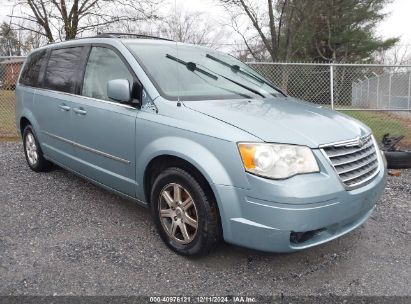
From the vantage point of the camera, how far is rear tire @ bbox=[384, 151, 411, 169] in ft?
18.8

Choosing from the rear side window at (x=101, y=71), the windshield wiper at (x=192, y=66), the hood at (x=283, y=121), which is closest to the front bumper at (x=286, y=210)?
the hood at (x=283, y=121)

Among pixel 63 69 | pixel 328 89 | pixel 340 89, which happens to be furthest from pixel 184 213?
pixel 340 89

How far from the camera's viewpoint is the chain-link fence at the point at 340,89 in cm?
782

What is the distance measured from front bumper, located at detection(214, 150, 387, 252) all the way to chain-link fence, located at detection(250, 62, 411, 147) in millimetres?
5350

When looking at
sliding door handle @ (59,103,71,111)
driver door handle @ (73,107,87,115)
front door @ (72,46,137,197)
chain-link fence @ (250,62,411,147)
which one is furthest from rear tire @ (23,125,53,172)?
chain-link fence @ (250,62,411,147)

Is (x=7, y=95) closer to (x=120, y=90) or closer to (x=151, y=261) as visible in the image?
(x=120, y=90)

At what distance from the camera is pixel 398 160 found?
5.75 meters

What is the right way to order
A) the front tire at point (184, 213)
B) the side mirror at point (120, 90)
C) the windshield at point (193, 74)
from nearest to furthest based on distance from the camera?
the front tire at point (184, 213) < the side mirror at point (120, 90) < the windshield at point (193, 74)

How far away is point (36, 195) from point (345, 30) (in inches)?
1099

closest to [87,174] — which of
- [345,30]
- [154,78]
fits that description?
[154,78]

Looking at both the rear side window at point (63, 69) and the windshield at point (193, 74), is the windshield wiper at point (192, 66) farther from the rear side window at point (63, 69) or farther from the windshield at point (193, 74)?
the rear side window at point (63, 69)

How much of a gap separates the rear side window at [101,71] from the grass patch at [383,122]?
6069 millimetres

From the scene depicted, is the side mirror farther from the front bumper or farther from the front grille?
the front grille

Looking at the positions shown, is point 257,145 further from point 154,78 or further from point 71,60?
point 71,60
